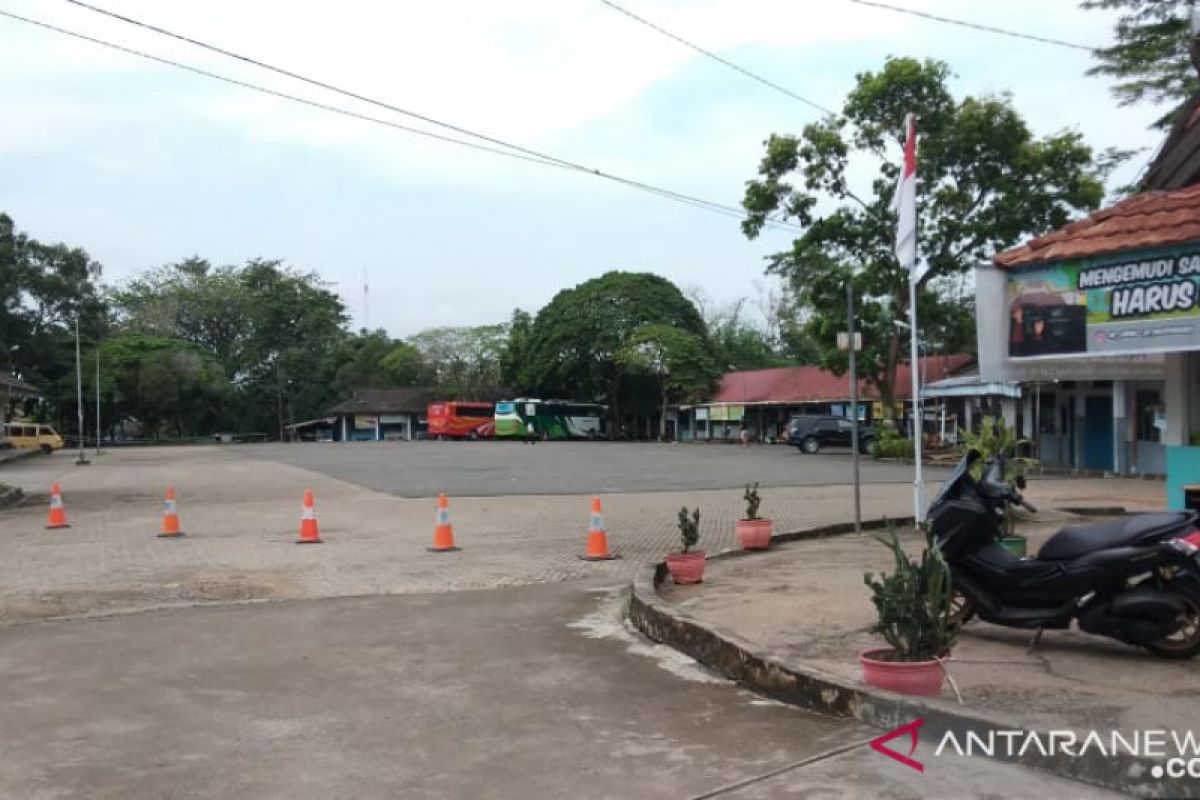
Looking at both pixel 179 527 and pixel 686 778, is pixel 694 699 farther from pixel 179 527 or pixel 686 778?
pixel 179 527

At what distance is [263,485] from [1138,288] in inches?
882

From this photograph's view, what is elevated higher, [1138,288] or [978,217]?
[978,217]

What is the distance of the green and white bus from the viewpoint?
216ft

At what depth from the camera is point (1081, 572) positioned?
6.04m

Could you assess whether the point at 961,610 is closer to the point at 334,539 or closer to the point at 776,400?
the point at 334,539

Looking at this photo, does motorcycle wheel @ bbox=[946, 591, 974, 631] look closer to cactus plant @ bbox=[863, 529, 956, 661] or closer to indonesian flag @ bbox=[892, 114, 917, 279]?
cactus plant @ bbox=[863, 529, 956, 661]

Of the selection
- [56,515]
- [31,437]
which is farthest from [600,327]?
[56,515]

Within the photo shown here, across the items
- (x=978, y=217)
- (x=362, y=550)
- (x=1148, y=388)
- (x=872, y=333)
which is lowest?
(x=362, y=550)

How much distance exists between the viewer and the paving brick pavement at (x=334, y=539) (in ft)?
34.4

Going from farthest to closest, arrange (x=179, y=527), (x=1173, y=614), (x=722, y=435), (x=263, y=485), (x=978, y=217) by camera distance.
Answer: (x=722, y=435) → (x=978, y=217) → (x=263, y=485) → (x=179, y=527) → (x=1173, y=614)

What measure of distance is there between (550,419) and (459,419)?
8788mm

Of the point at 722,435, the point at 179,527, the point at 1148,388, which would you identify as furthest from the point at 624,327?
the point at 179,527

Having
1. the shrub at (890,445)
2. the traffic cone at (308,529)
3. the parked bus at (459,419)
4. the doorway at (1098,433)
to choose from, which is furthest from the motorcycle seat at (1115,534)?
the parked bus at (459,419)

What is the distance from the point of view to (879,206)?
122 ft
